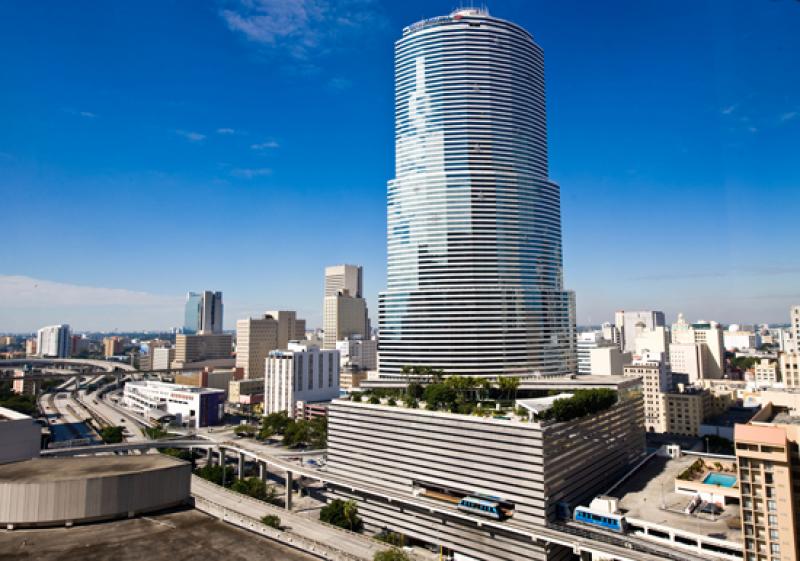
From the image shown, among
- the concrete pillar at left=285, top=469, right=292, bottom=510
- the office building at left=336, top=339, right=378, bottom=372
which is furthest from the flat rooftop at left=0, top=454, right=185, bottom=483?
the office building at left=336, top=339, right=378, bottom=372

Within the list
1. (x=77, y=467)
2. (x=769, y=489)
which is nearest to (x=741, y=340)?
(x=769, y=489)

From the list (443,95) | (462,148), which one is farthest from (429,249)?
(443,95)

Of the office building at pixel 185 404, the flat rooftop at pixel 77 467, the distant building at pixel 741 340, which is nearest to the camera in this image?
the flat rooftop at pixel 77 467

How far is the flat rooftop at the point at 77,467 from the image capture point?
29.6 meters

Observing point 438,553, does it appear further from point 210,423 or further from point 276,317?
point 276,317

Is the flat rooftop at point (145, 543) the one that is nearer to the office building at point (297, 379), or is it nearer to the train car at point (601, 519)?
the train car at point (601, 519)

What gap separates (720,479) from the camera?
43375 mm

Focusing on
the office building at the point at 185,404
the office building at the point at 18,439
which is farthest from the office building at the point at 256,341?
the office building at the point at 18,439

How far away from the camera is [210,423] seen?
101m

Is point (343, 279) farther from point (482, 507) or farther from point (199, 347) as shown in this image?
point (482, 507)

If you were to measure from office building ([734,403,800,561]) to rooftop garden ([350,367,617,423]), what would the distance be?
1852cm

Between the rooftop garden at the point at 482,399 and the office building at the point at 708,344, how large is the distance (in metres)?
86.8

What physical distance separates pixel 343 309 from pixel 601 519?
137 meters

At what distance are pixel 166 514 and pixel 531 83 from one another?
250 ft
